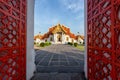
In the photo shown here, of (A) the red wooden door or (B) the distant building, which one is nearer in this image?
(A) the red wooden door

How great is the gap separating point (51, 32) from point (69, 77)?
1343 inches

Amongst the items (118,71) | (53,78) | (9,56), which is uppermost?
(9,56)

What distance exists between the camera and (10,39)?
9.49 ft

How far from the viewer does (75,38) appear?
41.3m

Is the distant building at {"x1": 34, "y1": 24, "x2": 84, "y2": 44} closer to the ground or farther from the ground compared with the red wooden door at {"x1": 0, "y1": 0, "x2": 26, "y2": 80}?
farther from the ground

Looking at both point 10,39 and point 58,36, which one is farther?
point 58,36

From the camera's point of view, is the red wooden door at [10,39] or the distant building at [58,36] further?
the distant building at [58,36]

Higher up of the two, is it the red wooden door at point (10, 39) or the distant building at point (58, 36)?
the distant building at point (58, 36)

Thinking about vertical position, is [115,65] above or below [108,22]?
below

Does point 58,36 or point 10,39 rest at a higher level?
point 58,36

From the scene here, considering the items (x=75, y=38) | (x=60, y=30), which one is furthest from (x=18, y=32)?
(x=75, y=38)

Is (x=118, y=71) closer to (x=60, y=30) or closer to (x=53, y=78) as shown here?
(x=53, y=78)

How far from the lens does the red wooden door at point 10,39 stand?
250 centimetres

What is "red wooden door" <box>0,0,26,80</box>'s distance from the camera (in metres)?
2.50
